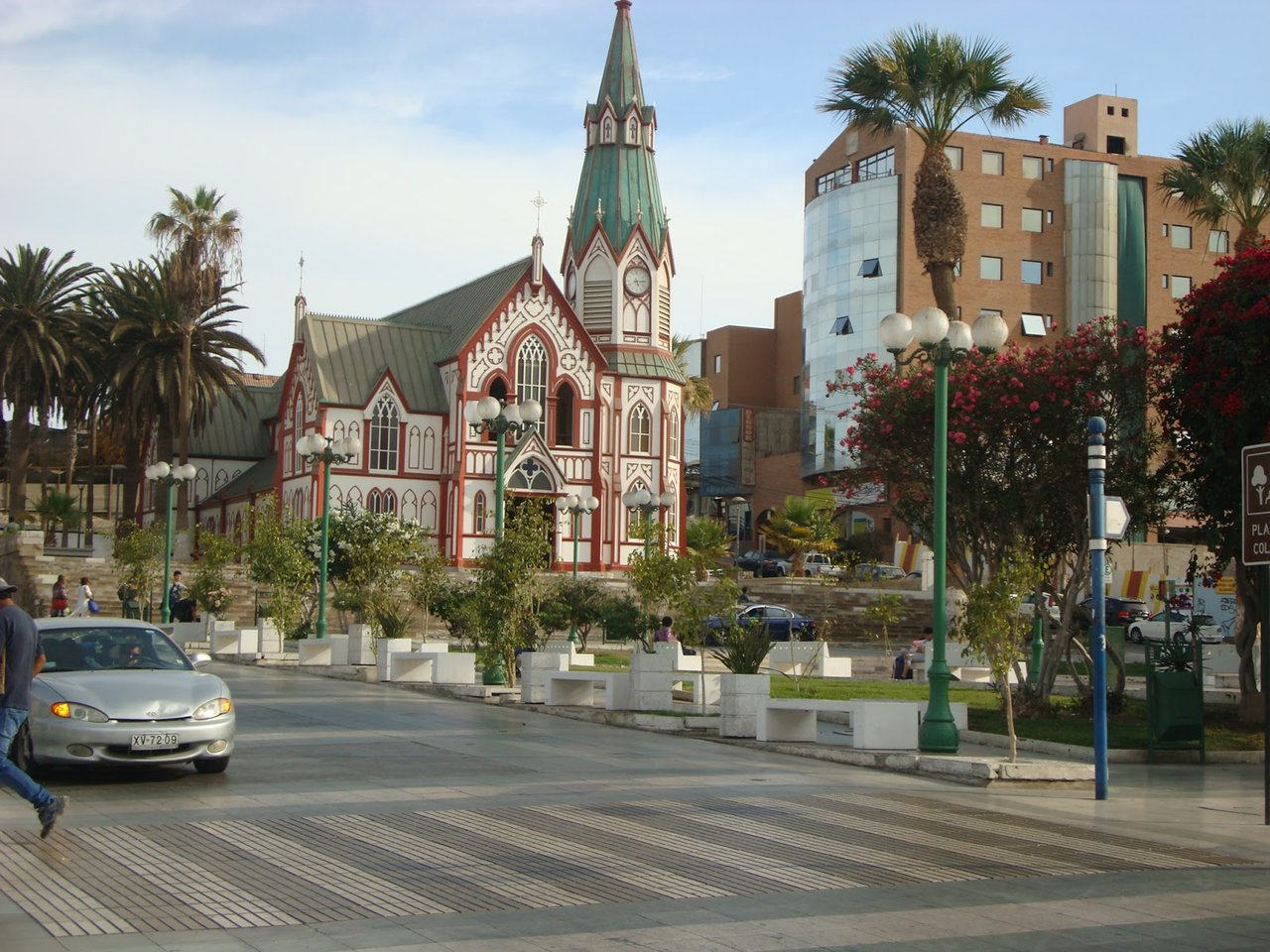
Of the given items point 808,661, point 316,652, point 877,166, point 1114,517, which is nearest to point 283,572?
point 316,652

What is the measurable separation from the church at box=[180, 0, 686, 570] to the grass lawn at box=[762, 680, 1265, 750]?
34275 millimetres

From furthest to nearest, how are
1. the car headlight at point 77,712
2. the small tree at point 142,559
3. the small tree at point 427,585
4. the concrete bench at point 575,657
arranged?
the small tree at point 142,559, the small tree at point 427,585, the concrete bench at point 575,657, the car headlight at point 77,712

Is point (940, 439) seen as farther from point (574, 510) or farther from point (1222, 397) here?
point (574, 510)

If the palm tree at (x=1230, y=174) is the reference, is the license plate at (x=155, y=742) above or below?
below

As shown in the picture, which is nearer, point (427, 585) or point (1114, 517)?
point (1114, 517)

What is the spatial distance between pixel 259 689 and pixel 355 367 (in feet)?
131

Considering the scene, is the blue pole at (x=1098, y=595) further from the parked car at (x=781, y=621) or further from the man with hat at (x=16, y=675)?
the parked car at (x=781, y=621)

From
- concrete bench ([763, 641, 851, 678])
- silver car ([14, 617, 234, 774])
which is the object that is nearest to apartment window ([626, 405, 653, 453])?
concrete bench ([763, 641, 851, 678])

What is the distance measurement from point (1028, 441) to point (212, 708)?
12.7 metres

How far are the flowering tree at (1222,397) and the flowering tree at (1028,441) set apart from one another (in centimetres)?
57

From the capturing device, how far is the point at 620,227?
6462cm

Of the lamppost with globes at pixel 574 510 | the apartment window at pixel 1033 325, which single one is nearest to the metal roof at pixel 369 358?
the lamppost with globes at pixel 574 510

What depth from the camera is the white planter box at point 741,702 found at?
1853 cm

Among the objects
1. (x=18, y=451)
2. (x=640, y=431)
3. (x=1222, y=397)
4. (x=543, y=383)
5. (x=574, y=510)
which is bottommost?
(x=1222, y=397)
